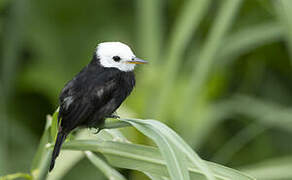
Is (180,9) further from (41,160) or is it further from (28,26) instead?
(41,160)

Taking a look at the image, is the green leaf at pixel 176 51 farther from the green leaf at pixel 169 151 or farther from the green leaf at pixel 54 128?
the green leaf at pixel 169 151

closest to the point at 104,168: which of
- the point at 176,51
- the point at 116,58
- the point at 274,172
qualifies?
the point at 116,58

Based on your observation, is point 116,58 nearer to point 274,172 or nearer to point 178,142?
point 178,142

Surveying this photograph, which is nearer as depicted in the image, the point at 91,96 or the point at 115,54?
the point at 91,96

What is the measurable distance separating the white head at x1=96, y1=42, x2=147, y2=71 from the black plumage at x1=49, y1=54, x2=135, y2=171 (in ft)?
0.09

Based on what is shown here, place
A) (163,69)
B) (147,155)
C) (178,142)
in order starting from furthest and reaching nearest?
(163,69), (147,155), (178,142)

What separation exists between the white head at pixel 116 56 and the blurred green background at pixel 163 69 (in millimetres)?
705

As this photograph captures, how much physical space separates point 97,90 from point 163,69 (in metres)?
0.99

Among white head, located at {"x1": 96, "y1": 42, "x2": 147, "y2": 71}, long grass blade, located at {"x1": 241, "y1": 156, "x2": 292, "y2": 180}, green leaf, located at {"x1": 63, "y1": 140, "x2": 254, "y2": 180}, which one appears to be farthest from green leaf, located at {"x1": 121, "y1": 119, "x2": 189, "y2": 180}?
long grass blade, located at {"x1": 241, "y1": 156, "x2": 292, "y2": 180}

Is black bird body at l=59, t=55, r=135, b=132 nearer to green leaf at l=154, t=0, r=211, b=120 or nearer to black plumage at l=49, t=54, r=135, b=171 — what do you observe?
black plumage at l=49, t=54, r=135, b=171

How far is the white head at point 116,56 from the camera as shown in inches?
67.7

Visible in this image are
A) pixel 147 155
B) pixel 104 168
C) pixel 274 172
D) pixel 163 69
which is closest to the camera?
pixel 147 155

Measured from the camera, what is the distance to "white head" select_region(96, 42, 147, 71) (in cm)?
172

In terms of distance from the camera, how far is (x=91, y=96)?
1610mm
